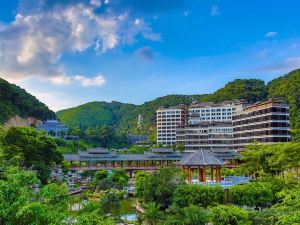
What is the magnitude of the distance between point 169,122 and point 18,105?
39253 mm

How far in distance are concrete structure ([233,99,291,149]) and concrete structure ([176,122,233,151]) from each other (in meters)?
10.8

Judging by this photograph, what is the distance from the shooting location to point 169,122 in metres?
104

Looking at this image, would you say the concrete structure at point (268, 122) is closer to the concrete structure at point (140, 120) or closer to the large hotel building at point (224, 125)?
the large hotel building at point (224, 125)

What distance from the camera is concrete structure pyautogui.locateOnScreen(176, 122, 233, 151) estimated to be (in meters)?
82.3

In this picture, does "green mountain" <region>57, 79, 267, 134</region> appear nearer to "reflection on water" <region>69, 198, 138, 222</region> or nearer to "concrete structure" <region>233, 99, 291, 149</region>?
"concrete structure" <region>233, 99, 291, 149</region>

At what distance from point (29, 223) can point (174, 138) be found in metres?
93.8

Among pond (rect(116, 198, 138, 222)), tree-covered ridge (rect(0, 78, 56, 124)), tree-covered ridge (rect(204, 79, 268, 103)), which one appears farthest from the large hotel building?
pond (rect(116, 198, 138, 222))

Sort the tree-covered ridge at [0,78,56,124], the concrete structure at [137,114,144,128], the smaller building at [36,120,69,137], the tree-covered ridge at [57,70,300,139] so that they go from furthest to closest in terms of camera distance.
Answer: the concrete structure at [137,114,144,128], the smaller building at [36,120,69,137], the tree-covered ridge at [57,70,300,139], the tree-covered ridge at [0,78,56,124]

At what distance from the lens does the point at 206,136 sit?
8744 centimetres

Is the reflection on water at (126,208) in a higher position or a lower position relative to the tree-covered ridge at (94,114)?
lower

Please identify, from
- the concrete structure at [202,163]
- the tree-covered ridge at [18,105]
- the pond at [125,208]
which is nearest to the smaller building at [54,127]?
the tree-covered ridge at [18,105]

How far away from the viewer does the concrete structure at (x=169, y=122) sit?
103 metres

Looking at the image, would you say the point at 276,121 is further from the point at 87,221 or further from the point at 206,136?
the point at 87,221

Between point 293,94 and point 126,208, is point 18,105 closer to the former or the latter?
point 126,208
